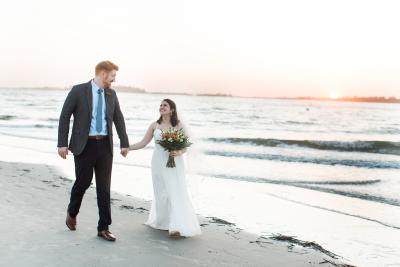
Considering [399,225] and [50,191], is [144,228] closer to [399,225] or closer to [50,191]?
[50,191]

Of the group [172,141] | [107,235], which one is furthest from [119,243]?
[172,141]

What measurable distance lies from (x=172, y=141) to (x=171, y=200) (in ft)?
2.80

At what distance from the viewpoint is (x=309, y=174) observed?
699 inches

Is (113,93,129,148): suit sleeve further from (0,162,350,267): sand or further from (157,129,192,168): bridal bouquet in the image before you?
(0,162,350,267): sand

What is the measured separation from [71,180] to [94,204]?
3.14 meters

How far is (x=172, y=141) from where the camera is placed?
270 inches

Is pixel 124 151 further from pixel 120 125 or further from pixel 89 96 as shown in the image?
pixel 89 96

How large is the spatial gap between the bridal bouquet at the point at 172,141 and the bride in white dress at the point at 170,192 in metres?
0.08

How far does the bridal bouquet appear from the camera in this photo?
6840mm

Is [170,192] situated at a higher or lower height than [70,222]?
higher

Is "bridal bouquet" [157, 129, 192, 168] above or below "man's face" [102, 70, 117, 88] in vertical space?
below

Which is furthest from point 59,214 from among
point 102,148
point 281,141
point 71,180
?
point 281,141

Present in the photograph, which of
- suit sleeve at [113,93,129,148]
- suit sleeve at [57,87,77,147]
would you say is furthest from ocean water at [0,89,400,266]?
suit sleeve at [57,87,77,147]

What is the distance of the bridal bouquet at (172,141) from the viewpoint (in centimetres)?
684
